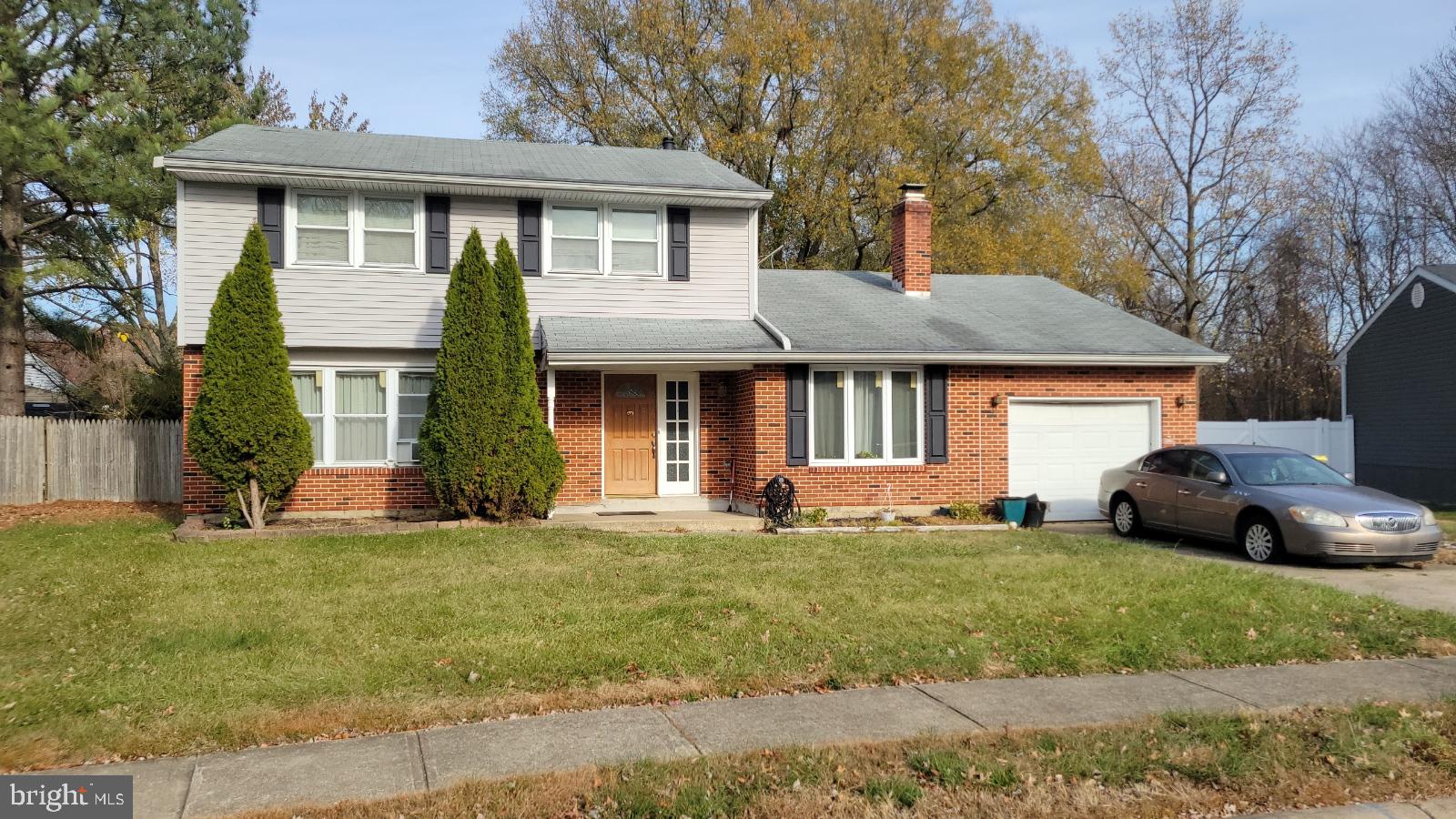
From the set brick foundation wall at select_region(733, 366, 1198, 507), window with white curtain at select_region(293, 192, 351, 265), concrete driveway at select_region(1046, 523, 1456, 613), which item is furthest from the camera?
brick foundation wall at select_region(733, 366, 1198, 507)

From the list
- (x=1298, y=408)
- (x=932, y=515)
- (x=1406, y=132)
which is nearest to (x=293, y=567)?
(x=932, y=515)

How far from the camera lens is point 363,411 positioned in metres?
14.6

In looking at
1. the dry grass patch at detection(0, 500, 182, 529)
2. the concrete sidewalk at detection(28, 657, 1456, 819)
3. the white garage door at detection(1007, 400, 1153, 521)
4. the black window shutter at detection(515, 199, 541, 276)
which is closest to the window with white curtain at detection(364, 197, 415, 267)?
the black window shutter at detection(515, 199, 541, 276)

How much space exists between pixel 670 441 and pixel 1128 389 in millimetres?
7597

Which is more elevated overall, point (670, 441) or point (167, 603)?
point (670, 441)

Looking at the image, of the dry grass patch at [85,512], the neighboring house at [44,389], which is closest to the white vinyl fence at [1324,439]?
the dry grass patch at [85,512]

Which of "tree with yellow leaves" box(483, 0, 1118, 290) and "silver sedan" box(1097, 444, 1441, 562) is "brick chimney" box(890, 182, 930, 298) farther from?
"tree with yellow leaves" box(483, 0, 1118, 290)

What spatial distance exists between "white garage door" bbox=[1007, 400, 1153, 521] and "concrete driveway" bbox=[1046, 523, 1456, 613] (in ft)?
9.37

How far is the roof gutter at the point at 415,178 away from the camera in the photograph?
13484 mm

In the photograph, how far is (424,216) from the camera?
14586 mm

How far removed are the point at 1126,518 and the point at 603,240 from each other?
874 cm

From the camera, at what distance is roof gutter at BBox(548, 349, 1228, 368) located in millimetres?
13516

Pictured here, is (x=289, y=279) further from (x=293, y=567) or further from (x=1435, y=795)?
(x=1435, y=795)

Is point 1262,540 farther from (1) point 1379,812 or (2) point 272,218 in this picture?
(2) point 272,218
